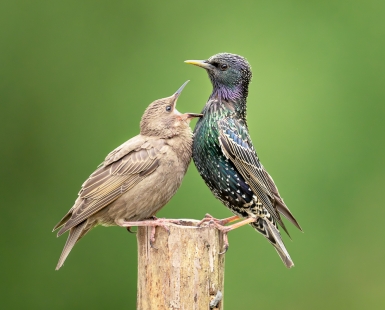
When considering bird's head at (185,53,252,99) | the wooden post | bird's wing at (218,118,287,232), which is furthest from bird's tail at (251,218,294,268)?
bird's head at (185,53,252,99)

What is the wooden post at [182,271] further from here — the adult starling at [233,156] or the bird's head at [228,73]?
the bird's head at [228,73]

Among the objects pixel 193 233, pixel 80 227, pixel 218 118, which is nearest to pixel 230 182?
pixel 218 118

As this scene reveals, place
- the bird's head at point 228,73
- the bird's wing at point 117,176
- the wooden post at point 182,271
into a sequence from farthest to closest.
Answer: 1. the bird's head at point 228,73
2. the bird's wing at point 117,176
3. the wooden post at point 182,271

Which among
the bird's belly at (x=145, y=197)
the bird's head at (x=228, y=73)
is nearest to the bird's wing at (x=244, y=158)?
the bird's head at (x=228, y=73)

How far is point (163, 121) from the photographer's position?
14.1ft

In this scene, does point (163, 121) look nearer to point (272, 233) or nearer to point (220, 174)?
point (220, 174)

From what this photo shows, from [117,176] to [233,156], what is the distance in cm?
80

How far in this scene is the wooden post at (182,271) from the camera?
3498 millimetres

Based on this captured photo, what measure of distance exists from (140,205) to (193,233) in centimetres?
63

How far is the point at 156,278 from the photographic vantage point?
11.7 ft

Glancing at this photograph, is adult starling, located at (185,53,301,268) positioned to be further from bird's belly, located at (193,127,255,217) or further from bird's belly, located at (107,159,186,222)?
bird's belly, located at (107,159,186,222)

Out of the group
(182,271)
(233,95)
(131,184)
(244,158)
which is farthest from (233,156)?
(182,271)

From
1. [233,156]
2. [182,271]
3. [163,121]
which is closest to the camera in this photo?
[182,271]

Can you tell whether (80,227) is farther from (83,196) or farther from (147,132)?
(147,132)
